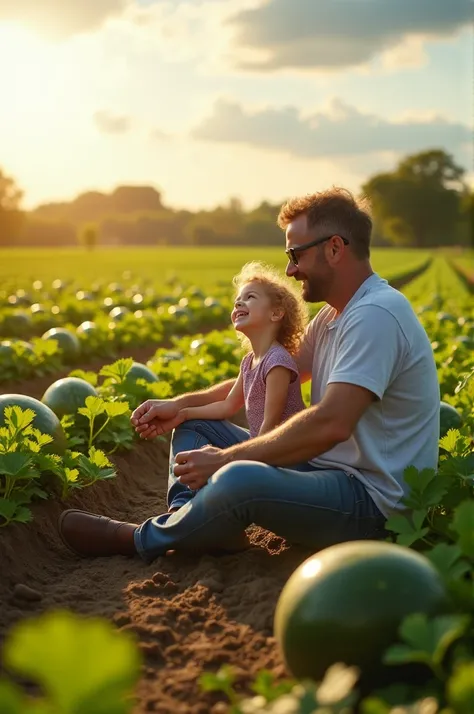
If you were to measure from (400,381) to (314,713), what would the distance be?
7.05 ft

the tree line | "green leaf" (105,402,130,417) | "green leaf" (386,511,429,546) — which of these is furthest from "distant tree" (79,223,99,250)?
"green leaf" (386,511,429,546)

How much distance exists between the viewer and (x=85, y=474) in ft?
18.4

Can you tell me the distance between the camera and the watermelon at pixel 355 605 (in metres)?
3.10

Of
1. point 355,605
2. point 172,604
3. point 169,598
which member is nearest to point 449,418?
point 169,598

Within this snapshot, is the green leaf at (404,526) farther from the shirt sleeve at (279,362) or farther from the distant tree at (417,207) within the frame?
the distant tree at (417,207)

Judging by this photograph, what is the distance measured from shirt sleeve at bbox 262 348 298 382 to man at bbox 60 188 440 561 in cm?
22

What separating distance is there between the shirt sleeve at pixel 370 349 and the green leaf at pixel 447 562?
89 cm

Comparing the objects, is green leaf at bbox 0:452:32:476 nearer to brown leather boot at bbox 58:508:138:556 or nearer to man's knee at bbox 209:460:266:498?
brown leather boot at bbox 58:508:138:556

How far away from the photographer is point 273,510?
425 centimetres

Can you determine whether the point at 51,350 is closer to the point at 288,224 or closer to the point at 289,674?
the point at 288,224

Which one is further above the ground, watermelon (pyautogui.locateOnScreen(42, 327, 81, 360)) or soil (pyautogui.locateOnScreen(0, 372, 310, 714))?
watermelon (pyautogui.locateOnScreen(42, 327, 81, 360))

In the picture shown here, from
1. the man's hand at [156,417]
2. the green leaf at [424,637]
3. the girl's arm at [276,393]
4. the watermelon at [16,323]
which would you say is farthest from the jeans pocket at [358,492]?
the watermelon at [16,323]

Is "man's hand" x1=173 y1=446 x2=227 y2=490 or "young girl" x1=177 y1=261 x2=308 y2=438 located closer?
"man's hand" x1=173 y1=446 x2=227 y2=490

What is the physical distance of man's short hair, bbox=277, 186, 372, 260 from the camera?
4.61 meters
